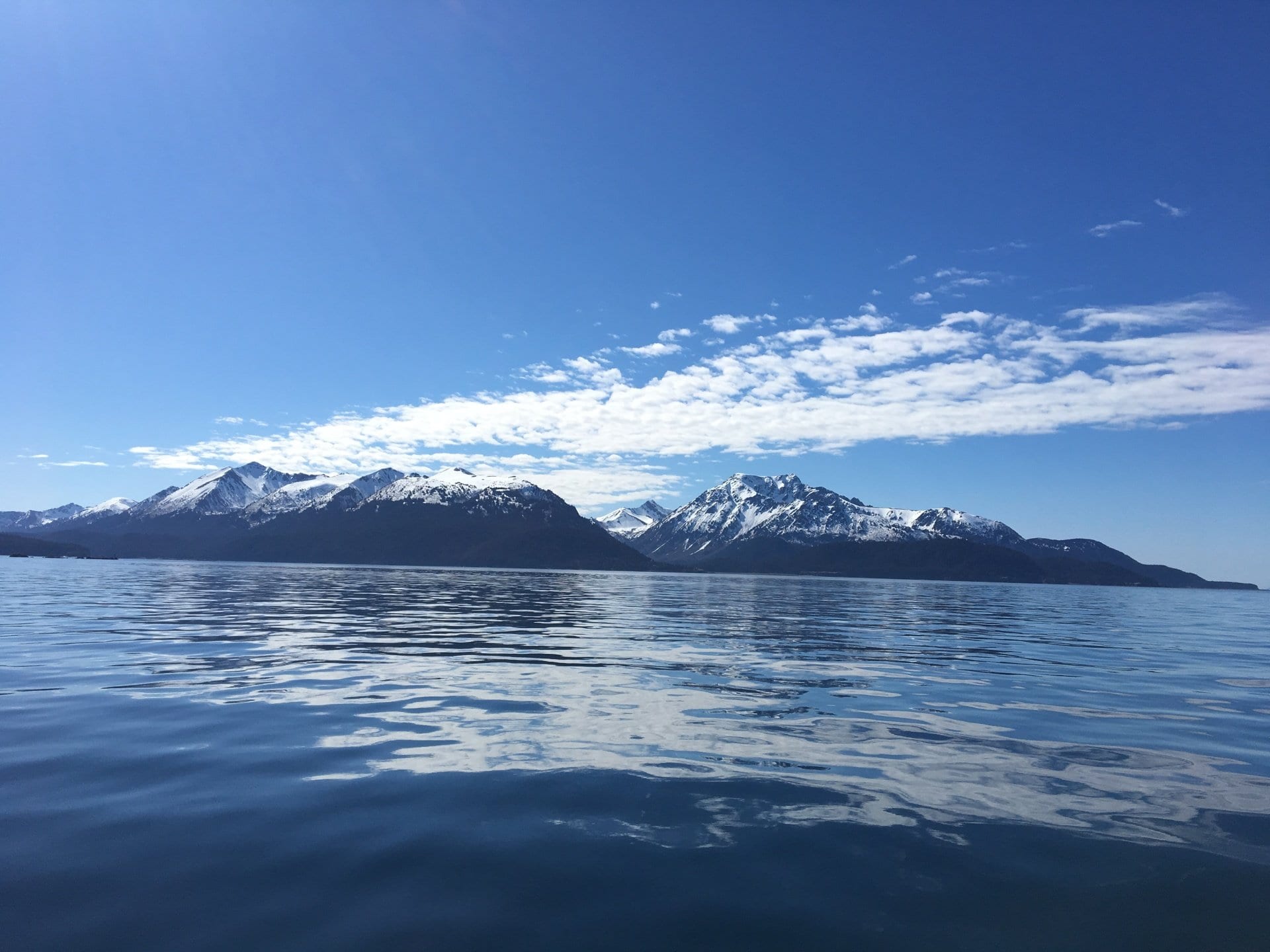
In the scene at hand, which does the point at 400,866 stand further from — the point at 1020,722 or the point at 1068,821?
the point at 1020,722

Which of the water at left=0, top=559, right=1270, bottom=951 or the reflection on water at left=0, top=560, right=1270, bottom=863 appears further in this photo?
the reflection on water at left=0, top=560, right=1270, bottom=863

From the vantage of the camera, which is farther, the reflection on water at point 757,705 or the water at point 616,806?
the reflection on water at point 757,705

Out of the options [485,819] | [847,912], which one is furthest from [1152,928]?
[485,819]

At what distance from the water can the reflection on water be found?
13cm

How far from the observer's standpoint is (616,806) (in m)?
11.8

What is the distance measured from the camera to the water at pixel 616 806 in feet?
26.5

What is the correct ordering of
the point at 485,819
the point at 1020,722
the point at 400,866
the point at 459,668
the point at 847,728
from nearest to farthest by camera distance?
the point at 400,866
the point at 485,819
the point at 847,728
the point at 1020,722
the point at 459,668

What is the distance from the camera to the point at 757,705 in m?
20.7

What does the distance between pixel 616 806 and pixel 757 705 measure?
975 centimetres

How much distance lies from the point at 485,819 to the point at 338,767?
13.8 feet

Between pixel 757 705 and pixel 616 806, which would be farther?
pixel 757 705

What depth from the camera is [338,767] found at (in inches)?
535

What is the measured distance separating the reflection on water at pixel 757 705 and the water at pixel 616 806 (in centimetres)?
13

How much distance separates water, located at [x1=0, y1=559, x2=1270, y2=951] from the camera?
806 cm
